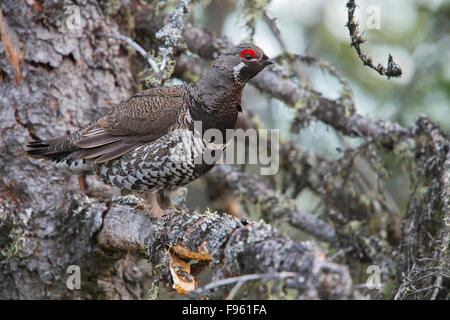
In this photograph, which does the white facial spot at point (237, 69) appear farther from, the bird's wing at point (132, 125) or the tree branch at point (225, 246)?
the tree branch at point (225, 246)

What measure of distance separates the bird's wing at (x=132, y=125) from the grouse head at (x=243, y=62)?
18.6 inches

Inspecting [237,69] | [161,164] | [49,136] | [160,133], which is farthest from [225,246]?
[49,136]

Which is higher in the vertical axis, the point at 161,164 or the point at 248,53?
the point at 248,53

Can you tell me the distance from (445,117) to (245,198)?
308 cm

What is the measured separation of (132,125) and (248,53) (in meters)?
1.14

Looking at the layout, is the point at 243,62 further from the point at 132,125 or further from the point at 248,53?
the point at 132,125

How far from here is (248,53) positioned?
12.4ft

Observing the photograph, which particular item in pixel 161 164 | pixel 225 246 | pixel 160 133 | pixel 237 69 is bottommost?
pixel 225 246

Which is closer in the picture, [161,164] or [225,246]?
[225,246]

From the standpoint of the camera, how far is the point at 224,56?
3.89m

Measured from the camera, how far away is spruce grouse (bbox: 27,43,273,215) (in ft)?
12.4

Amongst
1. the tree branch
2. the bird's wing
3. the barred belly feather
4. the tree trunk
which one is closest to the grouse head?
the bird's wing
